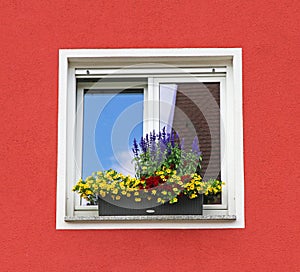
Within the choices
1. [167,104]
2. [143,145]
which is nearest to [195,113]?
[167,104]

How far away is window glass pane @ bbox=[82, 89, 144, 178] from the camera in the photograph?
26.0ft

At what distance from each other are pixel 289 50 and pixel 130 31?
1.33 meters

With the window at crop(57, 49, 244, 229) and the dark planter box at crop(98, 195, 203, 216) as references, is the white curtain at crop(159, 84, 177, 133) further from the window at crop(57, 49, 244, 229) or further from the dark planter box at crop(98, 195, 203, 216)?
the dark planter box at crop(98, 195, 203, 216)

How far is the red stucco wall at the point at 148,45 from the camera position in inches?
293

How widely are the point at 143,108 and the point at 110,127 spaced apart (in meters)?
0.33

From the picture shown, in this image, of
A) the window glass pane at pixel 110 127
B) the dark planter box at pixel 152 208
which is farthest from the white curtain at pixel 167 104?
the dark planter box at pixel 152 208

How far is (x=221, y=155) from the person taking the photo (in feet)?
25.6

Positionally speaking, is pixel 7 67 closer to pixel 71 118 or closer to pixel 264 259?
pixel 71 118

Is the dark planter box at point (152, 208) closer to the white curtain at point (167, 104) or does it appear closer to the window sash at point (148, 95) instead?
the window sash at point (148, 95)

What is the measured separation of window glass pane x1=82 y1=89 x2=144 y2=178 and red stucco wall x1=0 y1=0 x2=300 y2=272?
16.0 inches

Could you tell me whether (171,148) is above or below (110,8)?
below

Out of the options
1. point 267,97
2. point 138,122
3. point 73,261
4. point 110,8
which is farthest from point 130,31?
point 73,261

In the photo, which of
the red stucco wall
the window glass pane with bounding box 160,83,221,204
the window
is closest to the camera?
the red stucco wall

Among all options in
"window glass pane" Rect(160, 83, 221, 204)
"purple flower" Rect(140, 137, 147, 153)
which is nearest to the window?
"window glass pane" Rect(160, 83, 221, 204)
